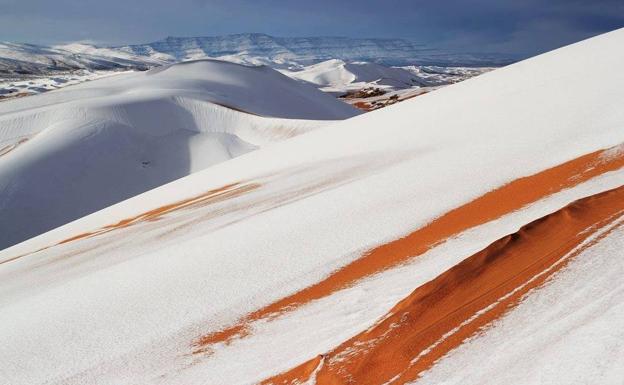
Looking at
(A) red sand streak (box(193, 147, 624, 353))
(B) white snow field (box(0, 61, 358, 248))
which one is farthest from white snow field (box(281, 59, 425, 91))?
(A) red sand streak (box(193, 147, 624, 353))

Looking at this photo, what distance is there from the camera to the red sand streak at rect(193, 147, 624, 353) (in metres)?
3.97

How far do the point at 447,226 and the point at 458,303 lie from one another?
168 cm

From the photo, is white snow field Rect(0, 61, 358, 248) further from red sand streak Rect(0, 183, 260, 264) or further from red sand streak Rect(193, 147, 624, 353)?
red sand streak Rect(193, 147, 624, 353)

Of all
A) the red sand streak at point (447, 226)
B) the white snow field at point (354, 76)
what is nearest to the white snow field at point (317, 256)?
the red sand streak at point (447, 226)

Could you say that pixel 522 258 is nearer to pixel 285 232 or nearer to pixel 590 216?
pixel 590 216

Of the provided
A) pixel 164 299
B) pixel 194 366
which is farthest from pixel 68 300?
pixel 194 366

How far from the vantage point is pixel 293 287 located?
4301 mm

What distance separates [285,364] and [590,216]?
2.98m

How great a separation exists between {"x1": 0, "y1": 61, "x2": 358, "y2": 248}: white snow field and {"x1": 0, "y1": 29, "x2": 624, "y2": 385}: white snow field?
42.3ft

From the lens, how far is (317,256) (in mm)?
4836

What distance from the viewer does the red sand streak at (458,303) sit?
9.34 feet

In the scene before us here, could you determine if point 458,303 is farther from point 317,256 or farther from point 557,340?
point 317,256

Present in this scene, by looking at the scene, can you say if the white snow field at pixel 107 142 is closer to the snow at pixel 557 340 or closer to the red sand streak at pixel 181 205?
the red sand streak at pixel 181 205

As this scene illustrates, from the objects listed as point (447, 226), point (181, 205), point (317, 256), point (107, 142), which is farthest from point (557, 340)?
point (107, 142)
